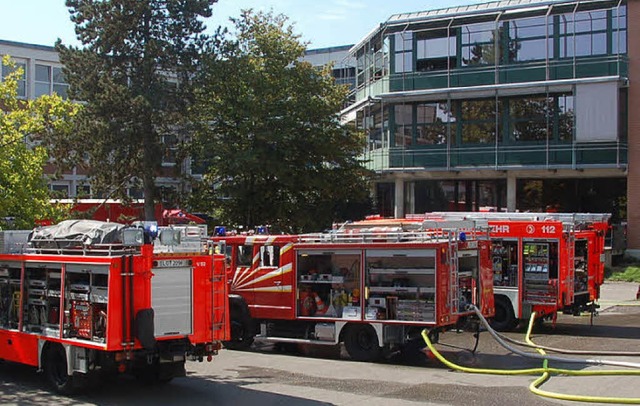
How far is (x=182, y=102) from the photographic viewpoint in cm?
2978

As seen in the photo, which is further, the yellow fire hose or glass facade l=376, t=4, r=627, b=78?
glass facade l=376, t=4, r=627, b=78

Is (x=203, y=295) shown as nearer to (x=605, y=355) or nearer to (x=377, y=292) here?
(x=377, y=292)

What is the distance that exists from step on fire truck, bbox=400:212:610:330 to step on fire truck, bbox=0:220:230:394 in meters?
8.18

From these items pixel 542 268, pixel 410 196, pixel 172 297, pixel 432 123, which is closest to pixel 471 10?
pixel 432 123

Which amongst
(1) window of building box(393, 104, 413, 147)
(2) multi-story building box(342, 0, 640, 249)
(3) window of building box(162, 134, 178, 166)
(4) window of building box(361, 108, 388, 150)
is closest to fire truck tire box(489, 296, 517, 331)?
(2) multi-story building box(342, 0, 640, 249)

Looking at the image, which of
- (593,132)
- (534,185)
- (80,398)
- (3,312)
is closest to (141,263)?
(80,398)

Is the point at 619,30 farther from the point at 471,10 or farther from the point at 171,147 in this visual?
the point at 171,147

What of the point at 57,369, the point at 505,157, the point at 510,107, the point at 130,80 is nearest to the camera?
the point at 57,369

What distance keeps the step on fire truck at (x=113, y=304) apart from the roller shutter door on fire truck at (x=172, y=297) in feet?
0.05

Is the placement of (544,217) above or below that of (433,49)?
below

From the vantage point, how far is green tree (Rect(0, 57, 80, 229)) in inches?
677

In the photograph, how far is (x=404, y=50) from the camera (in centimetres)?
3553

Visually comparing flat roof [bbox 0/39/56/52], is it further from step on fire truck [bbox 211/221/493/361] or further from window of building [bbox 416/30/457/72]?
step on fire truck [bbox 211/221/493/361]

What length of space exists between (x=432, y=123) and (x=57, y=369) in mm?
26696
